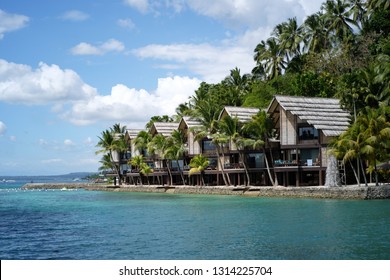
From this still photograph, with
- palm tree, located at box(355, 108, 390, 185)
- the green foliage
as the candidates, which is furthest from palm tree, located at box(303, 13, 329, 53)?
palm tree, located at box(355, 108, 390, 185)

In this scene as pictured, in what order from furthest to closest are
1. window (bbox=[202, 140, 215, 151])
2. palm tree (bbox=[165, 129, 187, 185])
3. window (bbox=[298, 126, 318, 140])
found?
palm tree (bbox=[165, 129, 187, 185]), window (bbox=[202, 140, 215, 151]), window (bbox=[298, 126, 318, 140])

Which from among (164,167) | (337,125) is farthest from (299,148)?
(164,167)

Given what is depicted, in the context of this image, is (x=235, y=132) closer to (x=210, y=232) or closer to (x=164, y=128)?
(x=164, y=128)

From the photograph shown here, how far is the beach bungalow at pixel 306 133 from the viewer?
166 feet

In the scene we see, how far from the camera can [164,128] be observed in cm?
7606

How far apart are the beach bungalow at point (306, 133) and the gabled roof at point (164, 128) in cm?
2279

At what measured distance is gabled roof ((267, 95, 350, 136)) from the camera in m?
50.4

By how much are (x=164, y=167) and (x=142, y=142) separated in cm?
429

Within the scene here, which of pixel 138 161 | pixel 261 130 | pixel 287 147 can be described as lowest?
pixel 138 161

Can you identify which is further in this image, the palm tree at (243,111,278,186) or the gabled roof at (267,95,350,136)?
the palm tree at (243,111,278,186)

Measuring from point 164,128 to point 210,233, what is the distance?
48647mm

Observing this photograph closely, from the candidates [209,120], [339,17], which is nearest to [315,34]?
[339,17]

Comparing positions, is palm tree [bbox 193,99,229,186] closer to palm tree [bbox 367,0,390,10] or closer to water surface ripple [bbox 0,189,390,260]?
water surface ripple [bbox 0,189,390,260]

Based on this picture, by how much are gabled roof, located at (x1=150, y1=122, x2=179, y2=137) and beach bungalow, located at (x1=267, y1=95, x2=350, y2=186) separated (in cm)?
2279
